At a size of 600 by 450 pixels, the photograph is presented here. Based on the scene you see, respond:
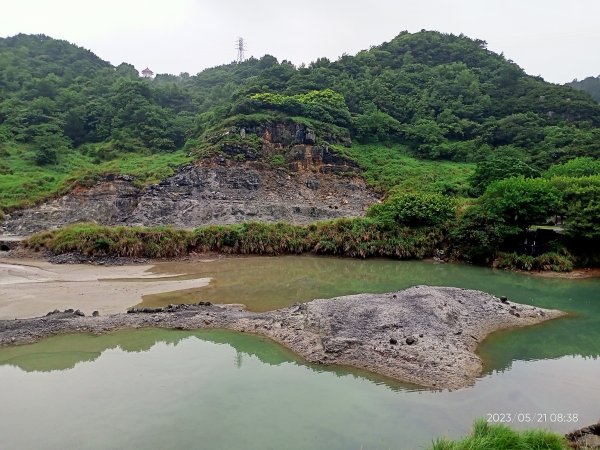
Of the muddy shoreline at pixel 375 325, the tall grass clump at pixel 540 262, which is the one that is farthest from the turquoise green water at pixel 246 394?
the tall grass clump at pixel 540 262

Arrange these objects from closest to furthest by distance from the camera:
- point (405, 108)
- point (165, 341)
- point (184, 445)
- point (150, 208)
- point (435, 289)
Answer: point (184, 445) → point (165, 341) → point (435, 289) → point (150, 208) → point (405, 108)

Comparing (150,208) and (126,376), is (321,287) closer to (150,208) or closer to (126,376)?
(126,376)

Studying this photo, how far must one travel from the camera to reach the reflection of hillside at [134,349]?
13539 millimetres

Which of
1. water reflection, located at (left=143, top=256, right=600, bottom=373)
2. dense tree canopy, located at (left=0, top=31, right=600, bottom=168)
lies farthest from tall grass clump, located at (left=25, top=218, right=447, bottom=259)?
dense tree canopy, located at (left=0, top=31, right=600, bottom=168)

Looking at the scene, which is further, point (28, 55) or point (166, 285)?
point (28, 55)

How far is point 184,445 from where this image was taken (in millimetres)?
9102

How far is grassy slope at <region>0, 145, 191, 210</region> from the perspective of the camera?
44.5 meters

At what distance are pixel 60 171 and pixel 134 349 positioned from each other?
4478 cm

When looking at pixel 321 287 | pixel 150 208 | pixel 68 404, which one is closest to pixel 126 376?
pixel 68 404

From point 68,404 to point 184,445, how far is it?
3766 millimetres

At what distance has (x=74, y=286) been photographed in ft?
76.3

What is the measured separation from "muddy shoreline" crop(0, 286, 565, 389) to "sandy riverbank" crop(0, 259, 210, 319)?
206 centimetres

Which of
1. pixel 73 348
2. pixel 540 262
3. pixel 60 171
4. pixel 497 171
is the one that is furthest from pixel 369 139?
pixel 73 348

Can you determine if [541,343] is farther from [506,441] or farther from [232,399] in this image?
[232,399]
